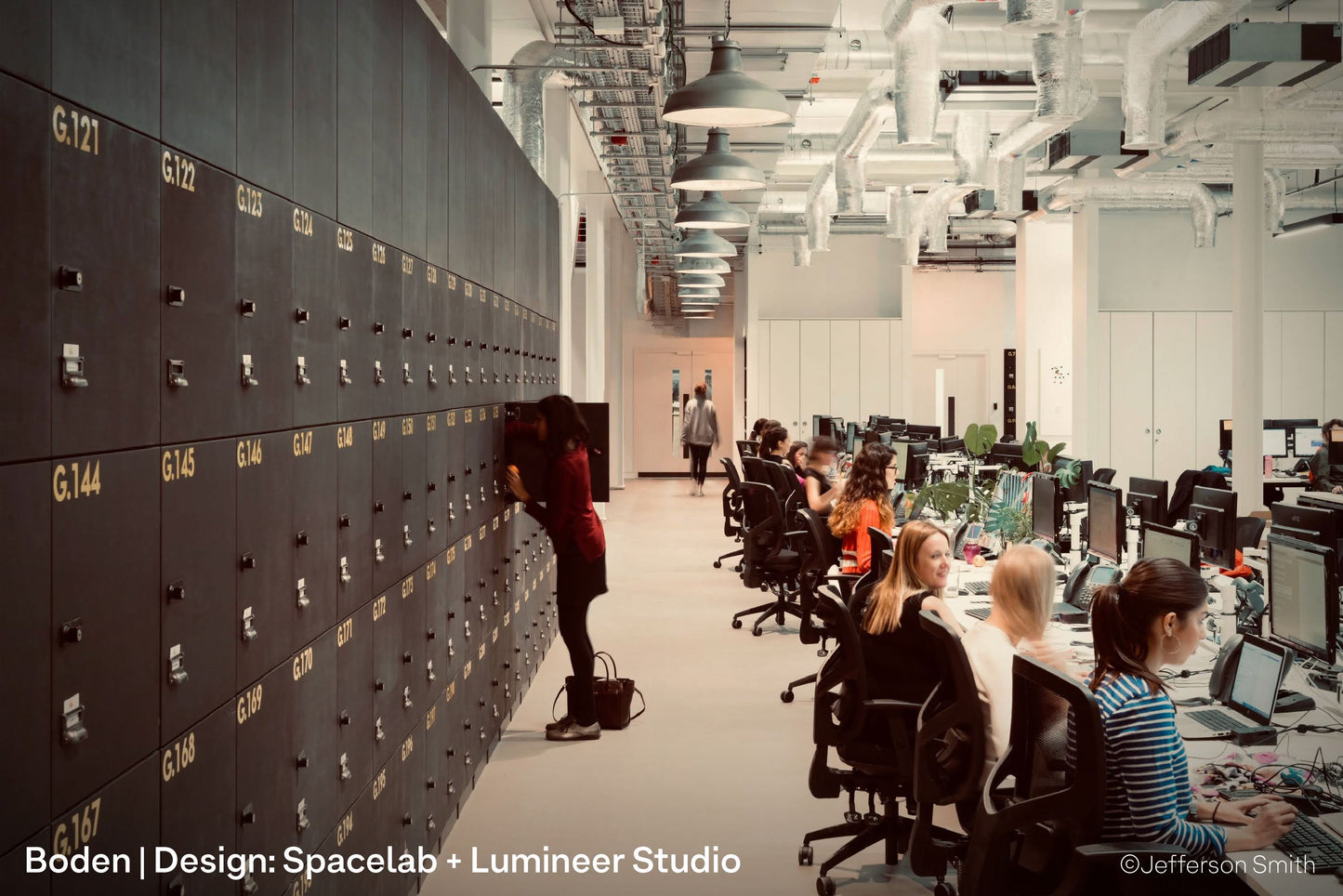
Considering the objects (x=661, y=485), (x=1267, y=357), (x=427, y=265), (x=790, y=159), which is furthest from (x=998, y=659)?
(x=661, y=485)

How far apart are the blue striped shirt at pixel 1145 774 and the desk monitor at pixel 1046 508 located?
3.51 metres

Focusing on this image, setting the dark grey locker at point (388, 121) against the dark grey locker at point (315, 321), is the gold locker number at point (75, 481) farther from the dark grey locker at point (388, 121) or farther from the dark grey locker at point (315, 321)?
the dark grey locker at point (388, 121)

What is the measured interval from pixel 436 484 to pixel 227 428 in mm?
1840

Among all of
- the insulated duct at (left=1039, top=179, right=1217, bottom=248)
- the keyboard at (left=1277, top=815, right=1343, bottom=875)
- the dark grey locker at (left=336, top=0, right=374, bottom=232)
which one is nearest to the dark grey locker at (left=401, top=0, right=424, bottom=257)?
the dark grey locker at (left=336, top=0, right=374, bottom=232)

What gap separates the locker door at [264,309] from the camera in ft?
7.38

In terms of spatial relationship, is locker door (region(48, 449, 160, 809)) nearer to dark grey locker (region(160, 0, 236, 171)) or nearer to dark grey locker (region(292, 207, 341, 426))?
dark grey locker (region(160, 0, 236, 171))

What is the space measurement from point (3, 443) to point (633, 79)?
600 centimetres

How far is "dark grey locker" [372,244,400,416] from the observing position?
3.25 metres

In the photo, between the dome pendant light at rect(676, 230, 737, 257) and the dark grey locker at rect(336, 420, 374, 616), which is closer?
the dark grey locker at rect(336, 420, 374, 616)

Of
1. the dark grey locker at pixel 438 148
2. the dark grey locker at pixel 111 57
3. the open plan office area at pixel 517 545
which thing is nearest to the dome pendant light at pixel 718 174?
the open plan office area at pixel 517 545

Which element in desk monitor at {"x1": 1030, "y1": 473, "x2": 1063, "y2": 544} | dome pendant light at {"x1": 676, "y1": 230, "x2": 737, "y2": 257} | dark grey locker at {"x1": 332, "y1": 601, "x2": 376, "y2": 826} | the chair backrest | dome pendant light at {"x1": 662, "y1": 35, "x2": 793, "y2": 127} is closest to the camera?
the chair backrest

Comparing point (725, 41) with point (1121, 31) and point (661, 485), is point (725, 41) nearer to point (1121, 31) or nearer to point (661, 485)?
point (1121, 31)

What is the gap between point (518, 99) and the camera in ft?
21.7

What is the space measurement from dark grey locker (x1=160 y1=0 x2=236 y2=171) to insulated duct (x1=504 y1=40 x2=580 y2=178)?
4.47 metres
